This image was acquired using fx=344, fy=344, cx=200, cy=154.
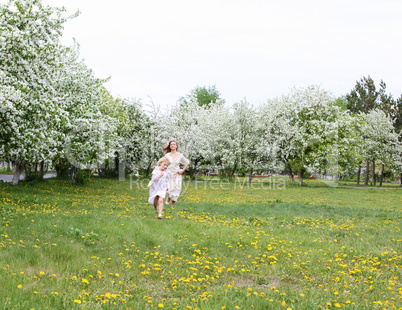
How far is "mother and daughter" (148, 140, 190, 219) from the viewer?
1362cm

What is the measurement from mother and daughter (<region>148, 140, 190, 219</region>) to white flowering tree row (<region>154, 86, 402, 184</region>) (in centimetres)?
3208

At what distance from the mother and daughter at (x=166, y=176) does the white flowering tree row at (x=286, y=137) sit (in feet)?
105

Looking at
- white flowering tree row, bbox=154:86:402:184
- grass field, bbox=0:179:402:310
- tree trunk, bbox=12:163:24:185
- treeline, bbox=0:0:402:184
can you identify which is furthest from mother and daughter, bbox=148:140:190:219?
white flowering tree row, bbox=154:86:402:184

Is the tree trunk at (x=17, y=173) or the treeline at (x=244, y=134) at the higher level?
the treeline at (x=244, y=134)

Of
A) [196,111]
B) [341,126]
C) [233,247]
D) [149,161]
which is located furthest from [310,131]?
[233,247]

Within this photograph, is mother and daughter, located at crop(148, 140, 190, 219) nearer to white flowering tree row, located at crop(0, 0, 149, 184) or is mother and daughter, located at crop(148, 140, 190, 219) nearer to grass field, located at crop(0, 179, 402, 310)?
grass field, located at crop(0, 179, 402, 310)

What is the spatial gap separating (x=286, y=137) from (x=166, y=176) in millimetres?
37791

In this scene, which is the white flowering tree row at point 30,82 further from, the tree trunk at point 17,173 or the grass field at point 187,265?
the grass field at point 187,265

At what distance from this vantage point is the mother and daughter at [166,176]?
13.6 meters

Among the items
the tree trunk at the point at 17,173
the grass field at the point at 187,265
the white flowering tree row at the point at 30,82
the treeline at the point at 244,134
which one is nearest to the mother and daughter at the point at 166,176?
the grass field at the point at 187,265

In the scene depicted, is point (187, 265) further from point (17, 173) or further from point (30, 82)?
point (17, 173)

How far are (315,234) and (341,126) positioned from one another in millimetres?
39980

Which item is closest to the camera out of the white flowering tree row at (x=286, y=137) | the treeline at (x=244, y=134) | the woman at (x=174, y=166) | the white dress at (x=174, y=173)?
the woman at (x=174, y=166)

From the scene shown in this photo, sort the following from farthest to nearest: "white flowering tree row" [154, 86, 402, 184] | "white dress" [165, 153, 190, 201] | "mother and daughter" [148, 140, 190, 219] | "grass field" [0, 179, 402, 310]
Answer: "white flowering tree row" [154, 86, 402, 184] → "white dress" [165, 153, 190, 201] → "mother and daughter" [148, 140, 190, 219] → "grass field" [0, 179, 402, 310]
